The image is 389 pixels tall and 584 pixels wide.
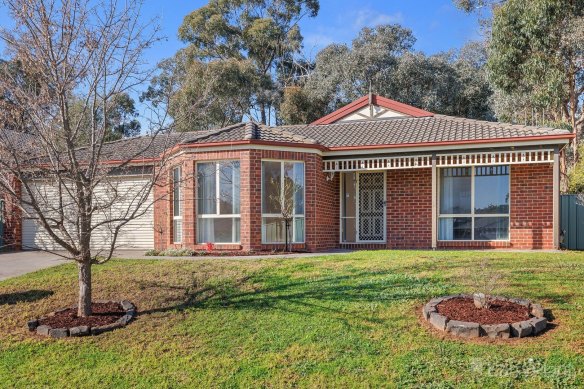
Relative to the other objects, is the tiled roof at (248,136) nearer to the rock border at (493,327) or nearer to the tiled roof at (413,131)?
the tiled roof at (413,131)

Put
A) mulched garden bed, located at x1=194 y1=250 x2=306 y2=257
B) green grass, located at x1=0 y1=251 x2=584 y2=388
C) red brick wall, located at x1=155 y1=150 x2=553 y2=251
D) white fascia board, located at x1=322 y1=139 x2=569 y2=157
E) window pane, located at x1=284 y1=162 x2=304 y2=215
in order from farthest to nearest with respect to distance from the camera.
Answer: window pane, located at x1=284 y1=162 x2=304 y2=215 < red brick wall, located at x1=155 y1=150 x2=553 y2=251 < white fascia board, located at x1=322 y1=139 x2=569 y2=157 < mulched garden bed, located at x1=194 y1=250 x2=306 y2=257 < green grass, located at x1=0 y1=251 x2=584 y2=388

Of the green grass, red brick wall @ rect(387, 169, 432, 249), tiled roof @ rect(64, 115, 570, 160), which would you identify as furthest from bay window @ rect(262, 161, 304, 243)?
the green grass

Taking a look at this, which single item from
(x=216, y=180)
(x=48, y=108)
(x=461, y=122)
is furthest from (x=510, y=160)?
(x=48, y=108)

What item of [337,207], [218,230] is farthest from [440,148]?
[218,230]

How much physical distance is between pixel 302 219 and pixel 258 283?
15.7ft

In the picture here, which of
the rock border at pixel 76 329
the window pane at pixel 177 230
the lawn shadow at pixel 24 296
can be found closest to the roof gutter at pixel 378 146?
the window pane at pixel 177 230

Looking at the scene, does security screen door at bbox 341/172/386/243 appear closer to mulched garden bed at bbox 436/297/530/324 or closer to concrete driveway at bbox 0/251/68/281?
concrete driveway at bbox 0/251/68/281

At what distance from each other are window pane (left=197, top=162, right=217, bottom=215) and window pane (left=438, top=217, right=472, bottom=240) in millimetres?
6101

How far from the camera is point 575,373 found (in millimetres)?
5250

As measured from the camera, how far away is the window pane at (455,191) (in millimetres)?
14344

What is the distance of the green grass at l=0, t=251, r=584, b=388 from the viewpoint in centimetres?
564

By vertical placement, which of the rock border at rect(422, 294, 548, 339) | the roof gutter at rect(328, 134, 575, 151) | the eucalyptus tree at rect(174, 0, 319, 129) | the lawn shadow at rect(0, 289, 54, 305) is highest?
the eucalyptus tree at rect(174, 0, 319, 129)

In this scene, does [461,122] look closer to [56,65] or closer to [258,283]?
[258,283]

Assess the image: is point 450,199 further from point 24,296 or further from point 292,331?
point 24,296
